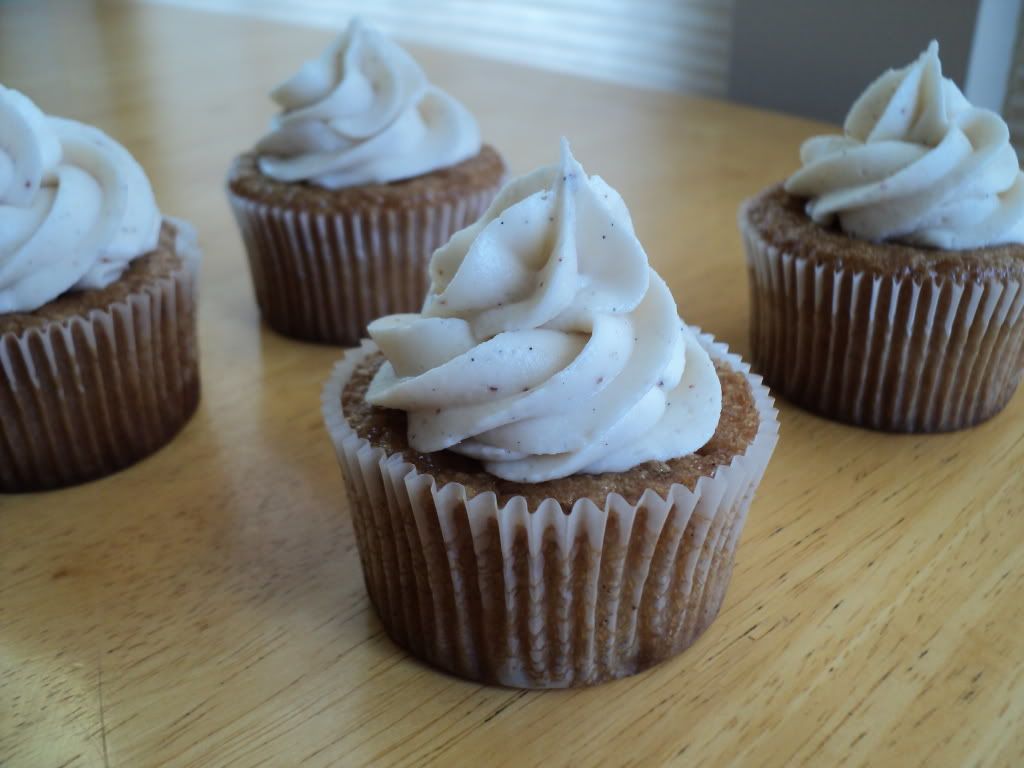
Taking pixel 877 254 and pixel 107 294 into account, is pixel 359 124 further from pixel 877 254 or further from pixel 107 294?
pixel 877 254

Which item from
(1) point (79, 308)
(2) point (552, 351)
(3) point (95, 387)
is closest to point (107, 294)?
(1) point (79, 308)

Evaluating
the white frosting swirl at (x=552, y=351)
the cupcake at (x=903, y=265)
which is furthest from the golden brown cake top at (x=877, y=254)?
the white frosting swirl at (x=552, y=351)

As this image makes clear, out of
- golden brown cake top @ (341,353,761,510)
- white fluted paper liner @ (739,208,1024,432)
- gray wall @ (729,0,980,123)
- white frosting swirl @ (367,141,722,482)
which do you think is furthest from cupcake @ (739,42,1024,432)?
gray wall @ (729,0,980,123)

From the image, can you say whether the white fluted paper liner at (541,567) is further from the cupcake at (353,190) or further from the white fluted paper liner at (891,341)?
the cupcake at (353,190)

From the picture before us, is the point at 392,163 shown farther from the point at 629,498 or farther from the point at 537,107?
the point at 537,107

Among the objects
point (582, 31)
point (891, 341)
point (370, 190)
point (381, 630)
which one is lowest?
point (582, 31)
